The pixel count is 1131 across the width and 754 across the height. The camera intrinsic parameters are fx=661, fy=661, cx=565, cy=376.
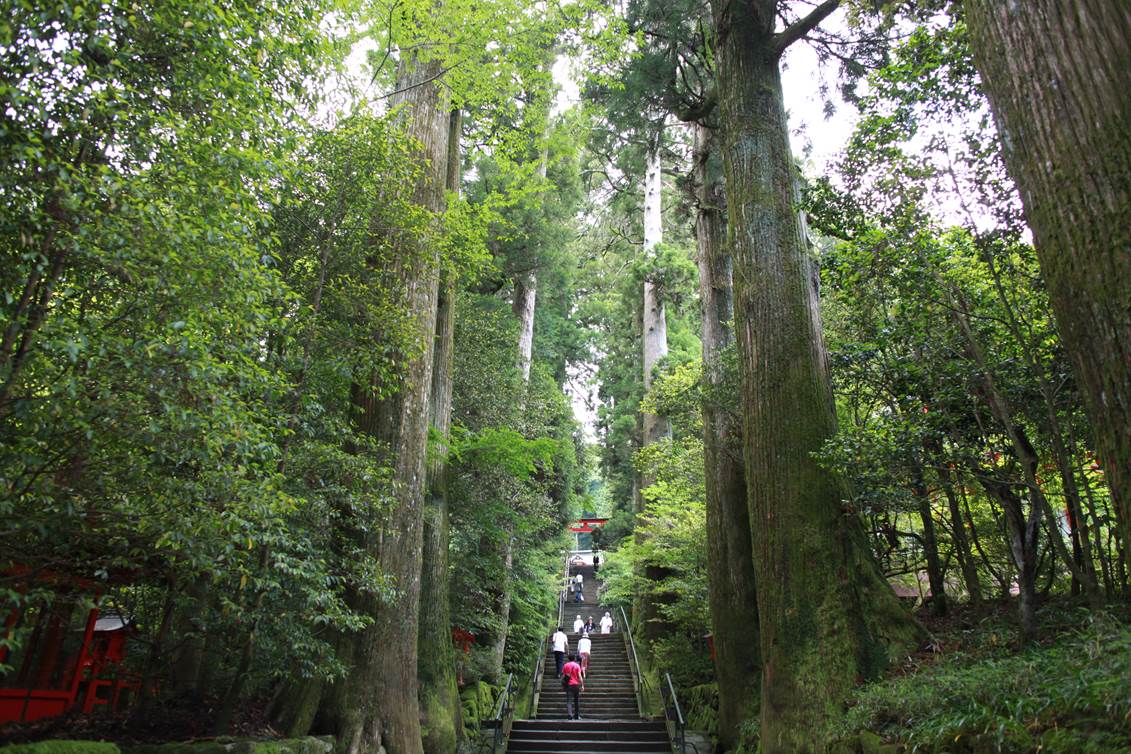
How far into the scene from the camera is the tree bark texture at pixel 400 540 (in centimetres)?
591

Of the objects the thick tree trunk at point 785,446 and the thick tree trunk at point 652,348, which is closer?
the thick tree trunk at point 785,446

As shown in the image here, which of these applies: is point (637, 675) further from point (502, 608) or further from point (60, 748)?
point (60, 748)

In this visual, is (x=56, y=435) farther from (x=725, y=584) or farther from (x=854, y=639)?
(x=725, y=584)

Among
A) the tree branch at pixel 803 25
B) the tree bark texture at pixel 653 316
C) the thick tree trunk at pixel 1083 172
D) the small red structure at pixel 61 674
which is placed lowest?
the small red structure at pixel 61 674

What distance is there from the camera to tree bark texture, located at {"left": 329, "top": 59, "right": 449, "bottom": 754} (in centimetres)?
591

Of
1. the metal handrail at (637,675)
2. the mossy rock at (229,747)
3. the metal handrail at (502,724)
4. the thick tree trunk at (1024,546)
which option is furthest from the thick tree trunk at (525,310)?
the thick tree trunk at (1024,546)

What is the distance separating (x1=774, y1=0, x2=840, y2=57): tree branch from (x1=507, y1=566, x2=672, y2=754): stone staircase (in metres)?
9.18

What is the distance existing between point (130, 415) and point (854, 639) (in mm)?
5046

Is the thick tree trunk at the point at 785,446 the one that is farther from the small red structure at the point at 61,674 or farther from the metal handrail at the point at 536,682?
the metal handrail at the point at 536,682

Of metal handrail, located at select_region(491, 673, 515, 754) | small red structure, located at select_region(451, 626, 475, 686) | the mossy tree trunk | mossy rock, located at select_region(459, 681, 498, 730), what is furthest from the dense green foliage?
the mossy tree trunk

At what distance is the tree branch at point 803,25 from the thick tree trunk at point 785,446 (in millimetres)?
52

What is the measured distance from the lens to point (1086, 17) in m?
2.76

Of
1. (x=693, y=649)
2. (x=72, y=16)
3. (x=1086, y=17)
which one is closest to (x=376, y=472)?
(x=72, y=16)

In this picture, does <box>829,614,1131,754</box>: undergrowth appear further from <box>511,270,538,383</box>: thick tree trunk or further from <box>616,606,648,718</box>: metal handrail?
<box>511,270,538,383</box>: thick tree trunk
